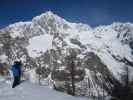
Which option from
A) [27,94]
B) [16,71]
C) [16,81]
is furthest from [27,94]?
[16,71]

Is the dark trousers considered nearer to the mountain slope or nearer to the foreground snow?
the foreground snow

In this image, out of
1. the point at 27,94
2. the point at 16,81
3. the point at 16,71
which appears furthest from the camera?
the point at 16,71

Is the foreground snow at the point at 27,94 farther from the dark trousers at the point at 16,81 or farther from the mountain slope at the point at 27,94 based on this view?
the dark trousers at the point at 16,81

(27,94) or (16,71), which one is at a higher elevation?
(16,71)

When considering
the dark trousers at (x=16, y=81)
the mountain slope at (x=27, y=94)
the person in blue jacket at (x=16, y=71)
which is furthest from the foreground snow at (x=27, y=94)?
the person in blue jacket at (x=16, y=71)

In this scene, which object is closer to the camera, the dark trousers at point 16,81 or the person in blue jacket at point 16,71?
the dark trousers at point 16,81

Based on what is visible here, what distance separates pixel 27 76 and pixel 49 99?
40.2 ft

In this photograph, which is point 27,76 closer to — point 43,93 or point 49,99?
point 43,93

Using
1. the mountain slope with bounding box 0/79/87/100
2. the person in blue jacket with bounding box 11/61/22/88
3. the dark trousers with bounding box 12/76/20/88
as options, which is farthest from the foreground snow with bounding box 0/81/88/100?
the person in blue jacket with bounding box 11/61/22/88

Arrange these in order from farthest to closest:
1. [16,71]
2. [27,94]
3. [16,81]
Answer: [16,71], [16,81], [27,94]

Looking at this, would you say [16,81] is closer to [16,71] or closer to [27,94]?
[16,71]

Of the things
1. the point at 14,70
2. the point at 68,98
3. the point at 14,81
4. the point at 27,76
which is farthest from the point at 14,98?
the point at 27,76

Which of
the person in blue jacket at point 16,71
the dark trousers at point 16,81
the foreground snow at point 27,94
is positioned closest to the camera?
the foreground snow at point 27,94

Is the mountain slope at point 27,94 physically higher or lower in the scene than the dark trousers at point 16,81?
lower
